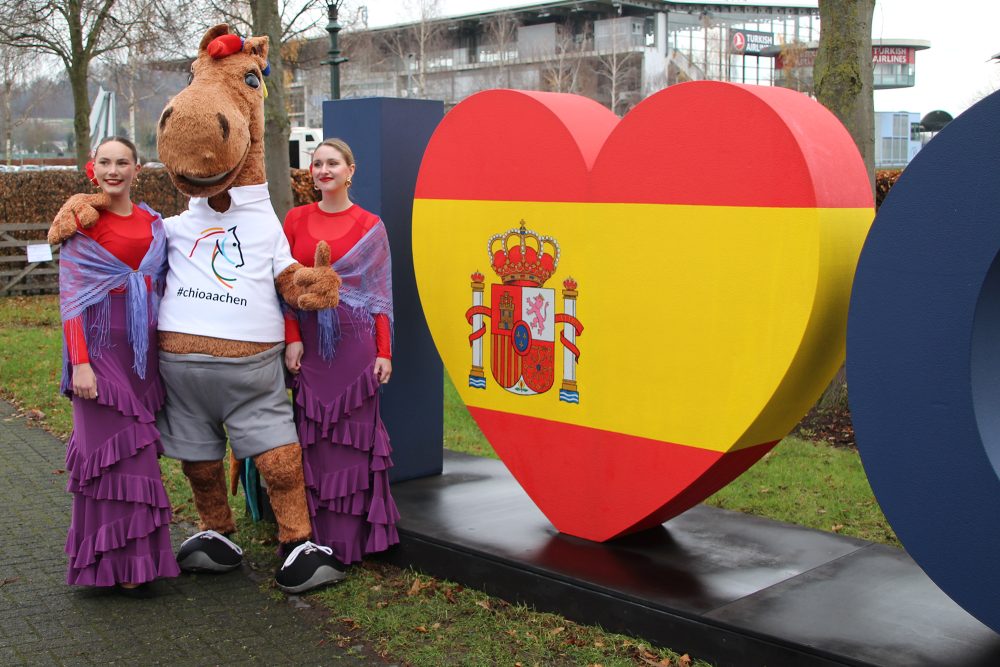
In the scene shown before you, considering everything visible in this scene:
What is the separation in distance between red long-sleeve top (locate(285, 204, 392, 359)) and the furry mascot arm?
215 millimetres

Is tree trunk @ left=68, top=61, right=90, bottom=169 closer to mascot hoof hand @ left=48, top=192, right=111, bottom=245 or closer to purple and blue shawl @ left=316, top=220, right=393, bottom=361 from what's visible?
mascot hoof hand @ left=48, top=192, right=111, bottom=245

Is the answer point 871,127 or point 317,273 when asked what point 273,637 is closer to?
point 317,273

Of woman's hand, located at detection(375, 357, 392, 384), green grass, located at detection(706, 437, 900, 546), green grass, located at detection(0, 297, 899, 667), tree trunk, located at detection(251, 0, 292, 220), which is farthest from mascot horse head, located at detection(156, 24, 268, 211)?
tree trunk, located at detection(251, 0, 292, 220)

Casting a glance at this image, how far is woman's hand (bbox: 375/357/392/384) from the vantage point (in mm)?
5250

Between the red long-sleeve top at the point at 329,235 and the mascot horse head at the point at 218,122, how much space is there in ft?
1.02

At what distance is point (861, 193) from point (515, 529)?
7.24 feet

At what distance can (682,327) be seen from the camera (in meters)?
4.42

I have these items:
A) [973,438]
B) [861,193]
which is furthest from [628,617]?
[861,193]

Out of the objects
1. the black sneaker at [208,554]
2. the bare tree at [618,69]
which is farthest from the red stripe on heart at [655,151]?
the bare tree at [618,69]

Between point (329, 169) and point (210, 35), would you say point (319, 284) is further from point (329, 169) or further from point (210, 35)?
point (210, 35)

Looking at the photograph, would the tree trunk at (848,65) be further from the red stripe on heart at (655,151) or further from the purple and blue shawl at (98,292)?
the purple and blue shawl at (98,292)

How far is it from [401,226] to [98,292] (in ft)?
5.49

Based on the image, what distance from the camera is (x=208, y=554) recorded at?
5.31 m

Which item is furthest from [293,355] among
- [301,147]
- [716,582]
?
[301,147]
